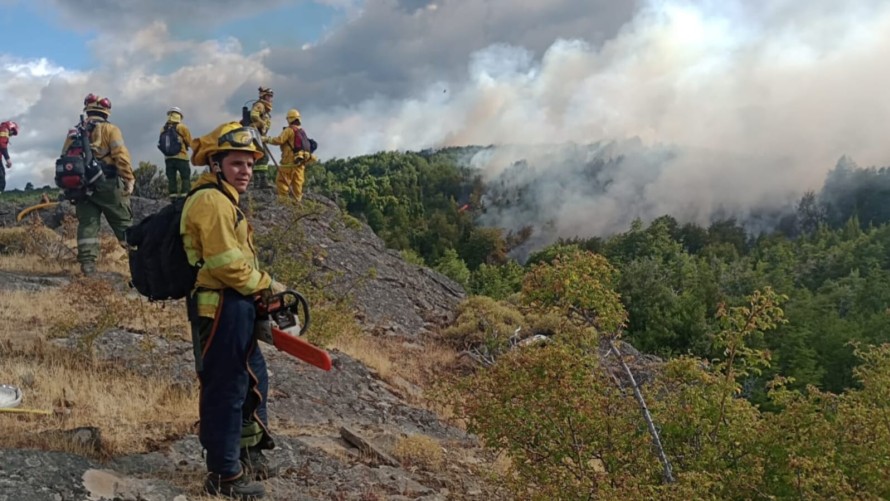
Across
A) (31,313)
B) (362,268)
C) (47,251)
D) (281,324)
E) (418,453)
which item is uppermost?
(47,251)

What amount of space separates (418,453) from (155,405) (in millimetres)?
2267

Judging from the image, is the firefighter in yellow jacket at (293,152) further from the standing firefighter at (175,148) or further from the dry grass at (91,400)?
the dry grass at (91,400)

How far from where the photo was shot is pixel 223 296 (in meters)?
3.35

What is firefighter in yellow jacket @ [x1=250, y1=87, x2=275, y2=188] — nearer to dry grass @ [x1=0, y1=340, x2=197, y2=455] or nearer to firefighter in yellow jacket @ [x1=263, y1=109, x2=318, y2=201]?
firefighter in yellow jacket @ [x1=263, y1=109, x2=318, y2=201]

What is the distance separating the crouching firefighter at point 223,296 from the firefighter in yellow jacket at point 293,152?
1043 centimetres

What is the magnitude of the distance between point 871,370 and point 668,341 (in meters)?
22.8

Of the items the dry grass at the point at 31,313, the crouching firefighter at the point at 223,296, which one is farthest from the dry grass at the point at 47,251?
the crouching firefighter at the point at 223,296

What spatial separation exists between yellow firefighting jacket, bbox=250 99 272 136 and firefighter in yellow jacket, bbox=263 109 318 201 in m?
0.27

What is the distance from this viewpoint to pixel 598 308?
4559mm

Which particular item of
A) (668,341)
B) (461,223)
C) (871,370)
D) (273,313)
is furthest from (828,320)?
(461,223)

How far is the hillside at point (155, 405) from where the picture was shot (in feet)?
12.2

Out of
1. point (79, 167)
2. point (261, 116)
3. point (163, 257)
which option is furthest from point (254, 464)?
point (261, 116)

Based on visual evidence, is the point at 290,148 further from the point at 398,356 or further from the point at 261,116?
the point at 398,356

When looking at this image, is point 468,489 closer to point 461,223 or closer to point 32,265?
point 32,265
